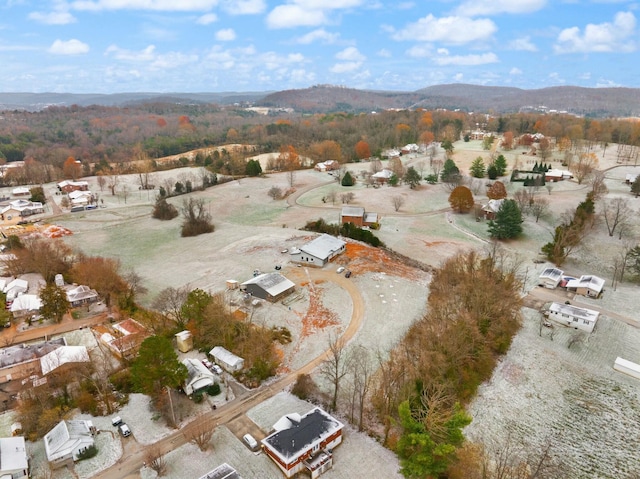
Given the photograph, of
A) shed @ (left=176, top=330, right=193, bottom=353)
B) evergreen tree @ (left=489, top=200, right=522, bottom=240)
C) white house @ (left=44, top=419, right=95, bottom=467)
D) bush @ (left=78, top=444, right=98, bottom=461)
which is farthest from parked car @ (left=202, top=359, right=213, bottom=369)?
evergreen tree @ (left=489, top=200, right=522, bottom=240)

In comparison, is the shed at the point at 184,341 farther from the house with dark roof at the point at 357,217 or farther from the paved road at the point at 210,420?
the house with dark roof at the point at 357,217

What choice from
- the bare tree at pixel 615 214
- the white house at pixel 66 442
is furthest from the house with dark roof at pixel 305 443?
the bare tree at pixel 615 214

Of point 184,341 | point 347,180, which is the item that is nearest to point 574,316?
point 184,341

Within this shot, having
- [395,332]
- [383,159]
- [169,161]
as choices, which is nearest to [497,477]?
[395,332]

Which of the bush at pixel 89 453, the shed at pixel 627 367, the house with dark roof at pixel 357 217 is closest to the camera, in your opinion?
the bush at pixel 89 453

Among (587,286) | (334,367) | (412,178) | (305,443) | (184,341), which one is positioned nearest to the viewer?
(305,443)

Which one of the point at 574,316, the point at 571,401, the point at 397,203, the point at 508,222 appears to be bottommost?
the point at 571,401

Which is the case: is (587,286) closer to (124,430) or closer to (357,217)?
(357,217)

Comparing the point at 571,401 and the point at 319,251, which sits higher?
the point at 319,251
